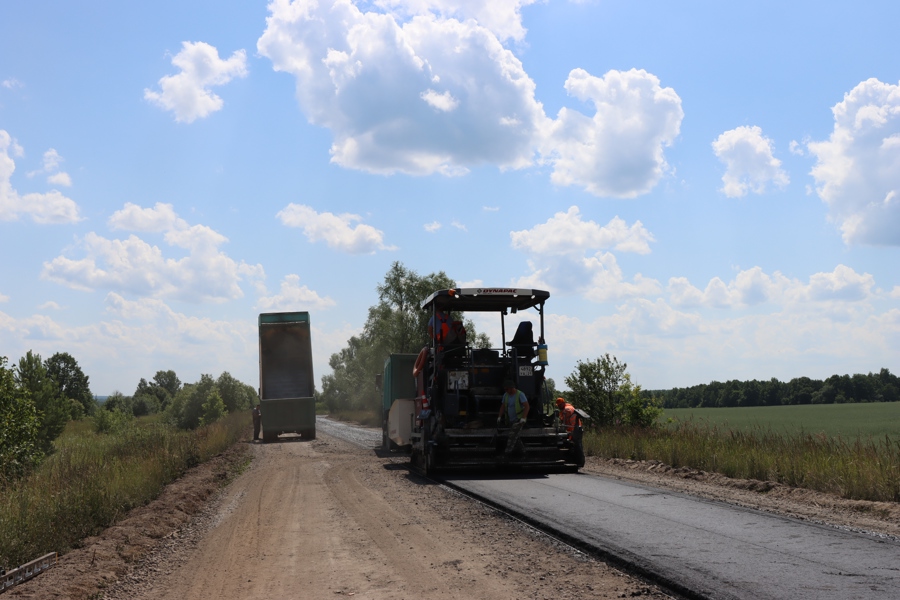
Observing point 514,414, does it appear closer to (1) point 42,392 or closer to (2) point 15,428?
(2) point 15,428

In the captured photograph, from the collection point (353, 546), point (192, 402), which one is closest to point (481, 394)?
point (353, 546)

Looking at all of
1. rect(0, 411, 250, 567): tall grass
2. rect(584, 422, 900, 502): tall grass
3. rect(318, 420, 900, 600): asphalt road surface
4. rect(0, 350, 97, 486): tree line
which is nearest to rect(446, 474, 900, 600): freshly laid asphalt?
rect(318, 420, 900, 600): asphalt road surface

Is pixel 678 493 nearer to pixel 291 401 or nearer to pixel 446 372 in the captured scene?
pixel 446 372

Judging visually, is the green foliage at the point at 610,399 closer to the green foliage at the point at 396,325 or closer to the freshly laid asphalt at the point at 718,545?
the freshly laid asphalt at the point at 718,545

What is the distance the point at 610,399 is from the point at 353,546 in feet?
52.6

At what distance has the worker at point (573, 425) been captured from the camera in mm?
14914

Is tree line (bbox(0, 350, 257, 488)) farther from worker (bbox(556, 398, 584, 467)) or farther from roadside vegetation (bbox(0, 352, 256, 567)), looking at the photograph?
worker (bbox(556, 398, 584, 467))

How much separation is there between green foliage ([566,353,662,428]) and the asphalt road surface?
11377mm

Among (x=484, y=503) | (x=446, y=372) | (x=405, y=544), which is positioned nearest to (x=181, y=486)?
(x=446, y=372)

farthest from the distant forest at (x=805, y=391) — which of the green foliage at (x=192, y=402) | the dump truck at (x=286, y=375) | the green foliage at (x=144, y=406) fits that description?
the green foliage at (x=144, y=406)

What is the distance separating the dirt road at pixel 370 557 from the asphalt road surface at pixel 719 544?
448mm

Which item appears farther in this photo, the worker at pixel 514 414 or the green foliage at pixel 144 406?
the green foliage at pixel 144 406

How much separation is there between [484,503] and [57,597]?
602 centimetres

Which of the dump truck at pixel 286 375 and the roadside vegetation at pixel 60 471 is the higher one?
the dump truck at pixel 286 375
